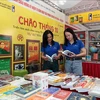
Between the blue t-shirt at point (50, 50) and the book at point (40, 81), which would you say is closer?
the book at point (40, 81)

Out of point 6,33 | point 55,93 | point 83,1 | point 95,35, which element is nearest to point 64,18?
point 83,1

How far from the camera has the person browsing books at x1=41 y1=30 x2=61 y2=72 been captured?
235 cm

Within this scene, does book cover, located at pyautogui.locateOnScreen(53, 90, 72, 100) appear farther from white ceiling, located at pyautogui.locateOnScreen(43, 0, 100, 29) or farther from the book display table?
white ceiling, located at pyautogui.locateOnScreen(43, 0, 100, 29)

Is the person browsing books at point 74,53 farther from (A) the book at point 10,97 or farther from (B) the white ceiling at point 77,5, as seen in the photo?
(B) the white ceiling at point 77,5

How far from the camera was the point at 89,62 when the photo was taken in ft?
13.3

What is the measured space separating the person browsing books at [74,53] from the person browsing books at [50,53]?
0.30 meters

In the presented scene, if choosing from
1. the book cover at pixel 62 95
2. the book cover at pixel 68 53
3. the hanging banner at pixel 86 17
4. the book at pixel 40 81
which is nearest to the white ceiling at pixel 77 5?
the hanging banner at pixel 86 17

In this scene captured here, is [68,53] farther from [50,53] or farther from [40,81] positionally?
[40,81]

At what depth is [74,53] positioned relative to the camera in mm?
2137

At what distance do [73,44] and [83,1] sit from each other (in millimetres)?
2934

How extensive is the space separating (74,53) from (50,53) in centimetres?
49

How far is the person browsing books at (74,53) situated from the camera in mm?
2090

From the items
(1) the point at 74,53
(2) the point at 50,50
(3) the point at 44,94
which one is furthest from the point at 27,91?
(2) the point at 50,50

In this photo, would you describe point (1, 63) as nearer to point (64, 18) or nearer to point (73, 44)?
point (73, 44)
